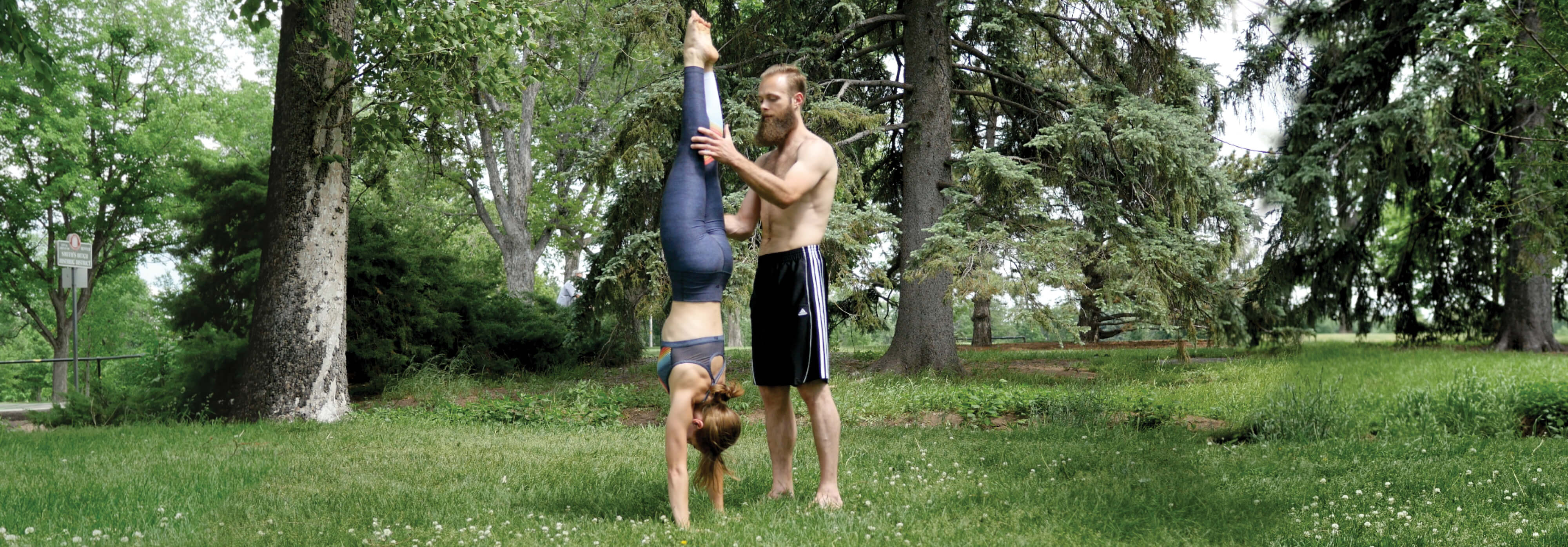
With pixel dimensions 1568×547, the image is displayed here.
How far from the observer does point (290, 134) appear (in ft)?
29.0

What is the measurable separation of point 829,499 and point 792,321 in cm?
84

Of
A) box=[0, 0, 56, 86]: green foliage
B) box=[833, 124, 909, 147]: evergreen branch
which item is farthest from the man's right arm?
box=[833, 124, 909, 147]: evergreen branch

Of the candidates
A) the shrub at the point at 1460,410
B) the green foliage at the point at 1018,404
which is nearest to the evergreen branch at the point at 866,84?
the green foliage at the point at 1018,404

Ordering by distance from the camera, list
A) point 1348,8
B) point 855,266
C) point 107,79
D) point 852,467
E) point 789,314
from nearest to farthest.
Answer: point 789,314
point 852,467
point 855,266
point 1348,8
point 107,79

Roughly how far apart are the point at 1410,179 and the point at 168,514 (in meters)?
17.2

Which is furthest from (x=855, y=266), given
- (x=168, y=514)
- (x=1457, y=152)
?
(x=1457, y=152)

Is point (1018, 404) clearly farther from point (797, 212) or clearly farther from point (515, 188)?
point (515, 188)

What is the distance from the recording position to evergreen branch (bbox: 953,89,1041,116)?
1189 centimetres

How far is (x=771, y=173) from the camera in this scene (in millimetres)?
4125

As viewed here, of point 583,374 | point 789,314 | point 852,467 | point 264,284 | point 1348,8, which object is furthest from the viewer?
point 1348,8

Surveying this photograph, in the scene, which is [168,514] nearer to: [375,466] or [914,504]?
[375,466]

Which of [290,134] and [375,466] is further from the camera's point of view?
[290,134]

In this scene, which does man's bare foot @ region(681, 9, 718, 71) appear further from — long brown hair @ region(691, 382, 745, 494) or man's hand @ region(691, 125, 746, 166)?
long brown hair @ region(691, 382, 745, 494)

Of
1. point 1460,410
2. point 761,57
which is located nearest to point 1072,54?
point 761,57
